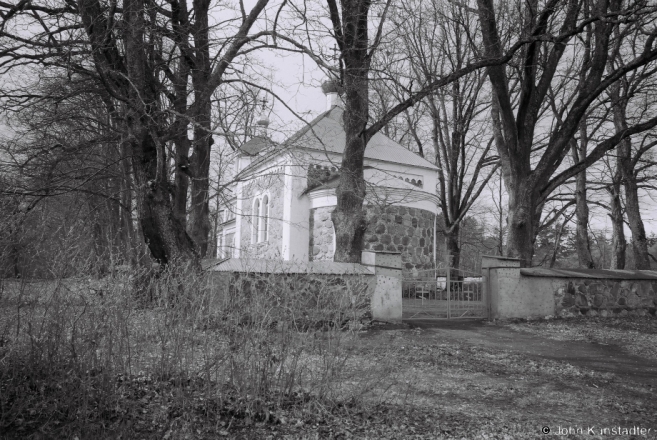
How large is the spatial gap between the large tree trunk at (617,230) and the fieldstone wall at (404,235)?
666 centimetres

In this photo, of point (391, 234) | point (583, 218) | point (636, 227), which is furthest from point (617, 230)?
point (391, 234)

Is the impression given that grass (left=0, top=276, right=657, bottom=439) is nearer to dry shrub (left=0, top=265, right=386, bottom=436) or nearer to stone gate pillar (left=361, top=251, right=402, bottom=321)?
dry shrub (left=0, top=265, right=386, bottom=436)

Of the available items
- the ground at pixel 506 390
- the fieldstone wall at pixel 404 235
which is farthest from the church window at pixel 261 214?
the ground at pixel 506 390

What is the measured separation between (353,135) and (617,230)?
13.6m

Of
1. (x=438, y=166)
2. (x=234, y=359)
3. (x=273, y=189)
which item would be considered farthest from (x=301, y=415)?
(x=438, y=166)

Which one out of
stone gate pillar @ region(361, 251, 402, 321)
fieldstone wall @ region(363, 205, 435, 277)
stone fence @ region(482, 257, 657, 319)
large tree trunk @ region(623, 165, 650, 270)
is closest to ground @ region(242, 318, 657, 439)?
stone gate pillar @ region(361, 251, 402, 321)

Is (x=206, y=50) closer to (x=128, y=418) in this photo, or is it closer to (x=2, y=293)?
(x=2, y=293)

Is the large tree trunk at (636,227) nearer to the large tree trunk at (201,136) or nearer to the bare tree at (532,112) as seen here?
the bare tree at (532,112)

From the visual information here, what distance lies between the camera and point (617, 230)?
1964 centimetres

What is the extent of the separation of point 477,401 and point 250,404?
81.6 inches

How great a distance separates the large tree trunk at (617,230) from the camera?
19.4 metres

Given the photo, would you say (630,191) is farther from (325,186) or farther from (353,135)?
(353,135)

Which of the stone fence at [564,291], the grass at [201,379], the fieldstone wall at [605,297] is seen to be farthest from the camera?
the fieldstone wall at [605,297]

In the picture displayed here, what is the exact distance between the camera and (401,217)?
18.4 meters
